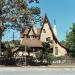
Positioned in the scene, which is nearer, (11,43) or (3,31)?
(3,31)

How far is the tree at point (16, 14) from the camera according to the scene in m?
50.3

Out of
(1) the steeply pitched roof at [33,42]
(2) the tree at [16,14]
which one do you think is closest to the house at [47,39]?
(1) the steeply pitched roof at [33,42]

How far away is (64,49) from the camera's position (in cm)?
8338

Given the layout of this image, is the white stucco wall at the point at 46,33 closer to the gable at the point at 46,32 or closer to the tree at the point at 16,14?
the gable at the point at 46,32

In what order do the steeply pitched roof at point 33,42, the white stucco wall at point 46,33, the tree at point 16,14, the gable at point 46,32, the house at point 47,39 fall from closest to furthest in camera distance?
the tree at point 16,14, the steeply pitched roof at point 33,42, the house at point 47,39, the gable at point 46,32, the white stucco wall at point 46,33

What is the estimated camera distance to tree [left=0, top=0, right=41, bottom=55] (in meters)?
50.3

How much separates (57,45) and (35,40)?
5008 millimetres

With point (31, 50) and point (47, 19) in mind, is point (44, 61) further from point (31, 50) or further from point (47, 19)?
point (47, 19)

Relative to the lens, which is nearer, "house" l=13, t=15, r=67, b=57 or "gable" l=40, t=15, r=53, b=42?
"house" l=13, t=15, r=67, b=57

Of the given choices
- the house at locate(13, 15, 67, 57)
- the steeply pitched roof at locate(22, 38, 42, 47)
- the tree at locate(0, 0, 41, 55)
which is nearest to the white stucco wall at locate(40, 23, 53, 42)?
the house at locate(13, 15, 67, 57)

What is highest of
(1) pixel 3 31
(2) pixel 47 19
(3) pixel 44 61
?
(2) pixel 47 19

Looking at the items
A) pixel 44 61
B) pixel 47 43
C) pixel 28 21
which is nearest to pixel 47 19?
pixel 47 43

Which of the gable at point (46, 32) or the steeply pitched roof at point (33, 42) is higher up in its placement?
the gable at point (46, 32)

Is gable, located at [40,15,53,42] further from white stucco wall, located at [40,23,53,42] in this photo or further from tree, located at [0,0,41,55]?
tree, located at [0,0,41,55]
